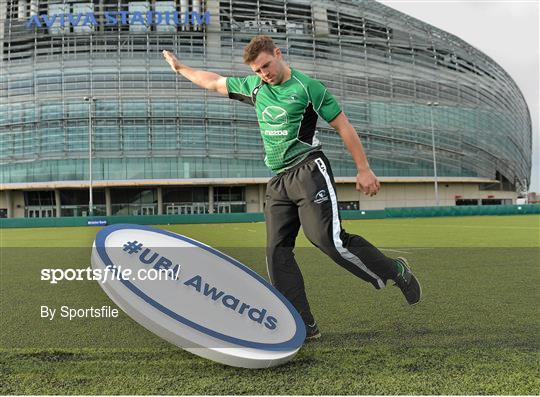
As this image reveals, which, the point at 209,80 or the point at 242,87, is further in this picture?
the point at 209,80

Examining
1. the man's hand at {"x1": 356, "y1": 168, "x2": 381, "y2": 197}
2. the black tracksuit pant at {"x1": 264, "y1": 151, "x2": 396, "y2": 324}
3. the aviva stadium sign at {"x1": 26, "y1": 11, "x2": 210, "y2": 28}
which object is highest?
the aviva stadium sign at {"x1": 26, "y1": 11, "x2": 210, "y2": 28}

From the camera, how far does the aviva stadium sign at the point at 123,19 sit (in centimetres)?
4516

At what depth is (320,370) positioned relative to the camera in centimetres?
246

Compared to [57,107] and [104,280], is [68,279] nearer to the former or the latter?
[104,280]

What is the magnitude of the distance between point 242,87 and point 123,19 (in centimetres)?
4834

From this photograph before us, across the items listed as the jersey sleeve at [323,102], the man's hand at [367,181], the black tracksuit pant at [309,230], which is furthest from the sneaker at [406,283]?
the jersey sleeve at [323,102]

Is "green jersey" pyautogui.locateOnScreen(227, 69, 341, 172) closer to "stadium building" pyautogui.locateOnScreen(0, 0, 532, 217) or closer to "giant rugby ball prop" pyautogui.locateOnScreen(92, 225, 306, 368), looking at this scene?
"giant rugby ball prop" pyautogui.locateOnScreen(92, 225, 306, 368)

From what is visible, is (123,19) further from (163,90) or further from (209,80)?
(209,80)

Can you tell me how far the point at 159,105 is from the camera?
46688mm

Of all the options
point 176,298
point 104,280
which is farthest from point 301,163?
point 104,280

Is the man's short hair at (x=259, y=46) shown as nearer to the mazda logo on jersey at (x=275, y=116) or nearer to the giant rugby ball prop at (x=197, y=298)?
the mazda logo on jersey at (x=275, y=116)

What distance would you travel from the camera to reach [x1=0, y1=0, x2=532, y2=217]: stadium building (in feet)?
151

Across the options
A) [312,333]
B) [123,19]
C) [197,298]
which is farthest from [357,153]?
[123,19]

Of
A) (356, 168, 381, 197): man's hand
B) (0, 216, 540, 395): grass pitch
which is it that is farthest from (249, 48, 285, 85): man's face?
(0, 216, 540, 395): grass pitch
